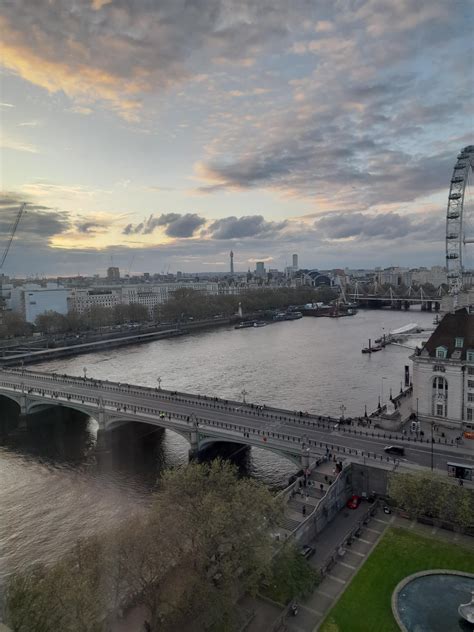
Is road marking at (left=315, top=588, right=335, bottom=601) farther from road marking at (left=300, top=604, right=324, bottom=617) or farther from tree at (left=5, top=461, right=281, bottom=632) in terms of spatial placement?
tree at (left=5, top=461, right=281, bottom=632)

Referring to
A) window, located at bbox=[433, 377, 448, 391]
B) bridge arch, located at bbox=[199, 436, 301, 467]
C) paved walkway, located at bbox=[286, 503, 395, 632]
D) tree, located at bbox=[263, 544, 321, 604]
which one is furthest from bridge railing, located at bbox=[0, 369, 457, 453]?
tree, located at bbox=[263, 544, 321, 604]

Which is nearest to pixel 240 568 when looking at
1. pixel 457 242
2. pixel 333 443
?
pixel 333 443

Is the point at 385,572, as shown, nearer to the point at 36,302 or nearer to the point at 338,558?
the point at 338,558

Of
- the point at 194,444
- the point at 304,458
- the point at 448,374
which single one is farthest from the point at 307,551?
the point at 448,374

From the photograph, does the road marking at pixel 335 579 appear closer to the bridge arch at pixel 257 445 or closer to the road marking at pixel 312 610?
the road marking at pixel 312 610

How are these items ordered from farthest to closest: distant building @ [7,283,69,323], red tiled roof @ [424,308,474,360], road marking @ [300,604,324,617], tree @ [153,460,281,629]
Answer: distant building @ [7,283,69,323], red tiled roof @ [424,308,474,360], road marking @ [300,604,324,617], tree @ [153,460,281,629]

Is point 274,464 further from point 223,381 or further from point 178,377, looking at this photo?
point 178,377
